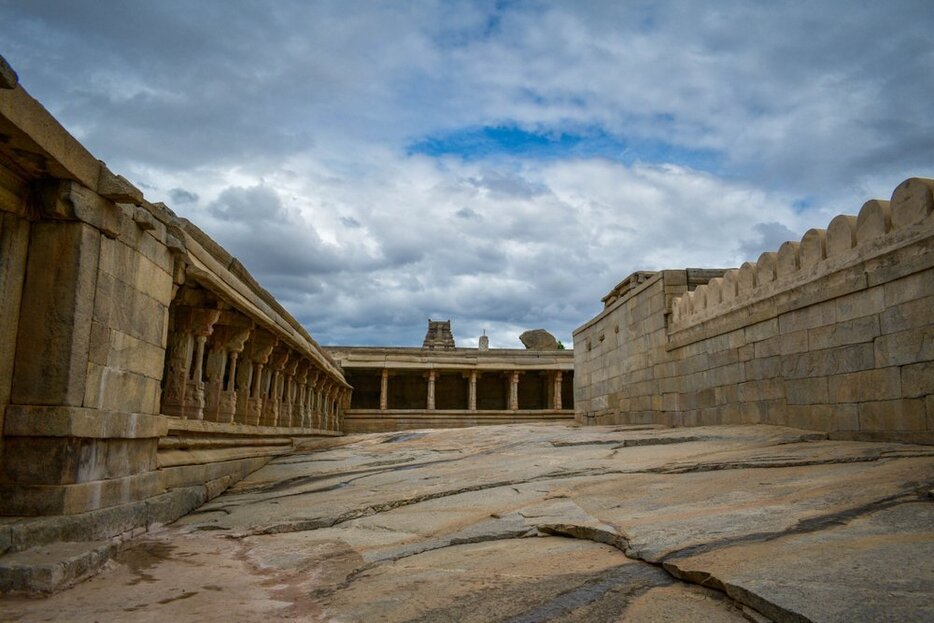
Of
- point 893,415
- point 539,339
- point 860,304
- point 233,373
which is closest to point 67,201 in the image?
point 233,373

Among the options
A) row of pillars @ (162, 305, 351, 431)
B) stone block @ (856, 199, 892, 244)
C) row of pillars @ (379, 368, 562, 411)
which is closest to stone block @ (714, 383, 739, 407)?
stone block @ (856, 199, 892, 244)

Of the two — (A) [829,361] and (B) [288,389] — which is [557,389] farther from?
(A) [829,361]

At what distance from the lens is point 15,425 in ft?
13.9

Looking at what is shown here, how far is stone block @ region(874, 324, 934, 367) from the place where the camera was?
18.1 feet

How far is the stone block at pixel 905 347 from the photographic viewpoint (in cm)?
551

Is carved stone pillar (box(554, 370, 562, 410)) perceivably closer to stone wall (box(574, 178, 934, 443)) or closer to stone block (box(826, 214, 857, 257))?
stone wall (box(574, 178, 934, 443))

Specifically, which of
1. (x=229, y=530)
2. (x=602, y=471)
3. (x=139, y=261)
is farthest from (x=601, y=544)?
(x=139, y=261)

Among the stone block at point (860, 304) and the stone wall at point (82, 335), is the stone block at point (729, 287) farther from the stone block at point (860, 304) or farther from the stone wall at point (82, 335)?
the stone wall at point (82, 335)

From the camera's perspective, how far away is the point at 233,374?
838 cm

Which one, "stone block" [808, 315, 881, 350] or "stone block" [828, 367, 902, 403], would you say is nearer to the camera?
"stone block" [828, 367, 902, 403]

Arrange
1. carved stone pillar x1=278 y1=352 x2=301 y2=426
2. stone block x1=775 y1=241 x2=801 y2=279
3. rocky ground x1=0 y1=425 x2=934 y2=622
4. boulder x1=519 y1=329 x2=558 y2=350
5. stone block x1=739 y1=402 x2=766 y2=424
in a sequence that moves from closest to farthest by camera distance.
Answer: rocky ground x1=0 y1=425 x2=934 y2=622, stone block x1=775 y1=241 x2=801 y2=279, stone block x1=739 y1=402 x2=766 y2=424, carved stone pillar x1=278 y1=352 x2=301 y2=426, boulder x1=519 y1=329 x2=558 y2=350

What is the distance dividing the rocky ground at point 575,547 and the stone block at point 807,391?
0.55m

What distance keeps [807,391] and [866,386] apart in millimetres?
928

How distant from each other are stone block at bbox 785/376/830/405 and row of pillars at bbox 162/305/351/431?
6403 millimetres
